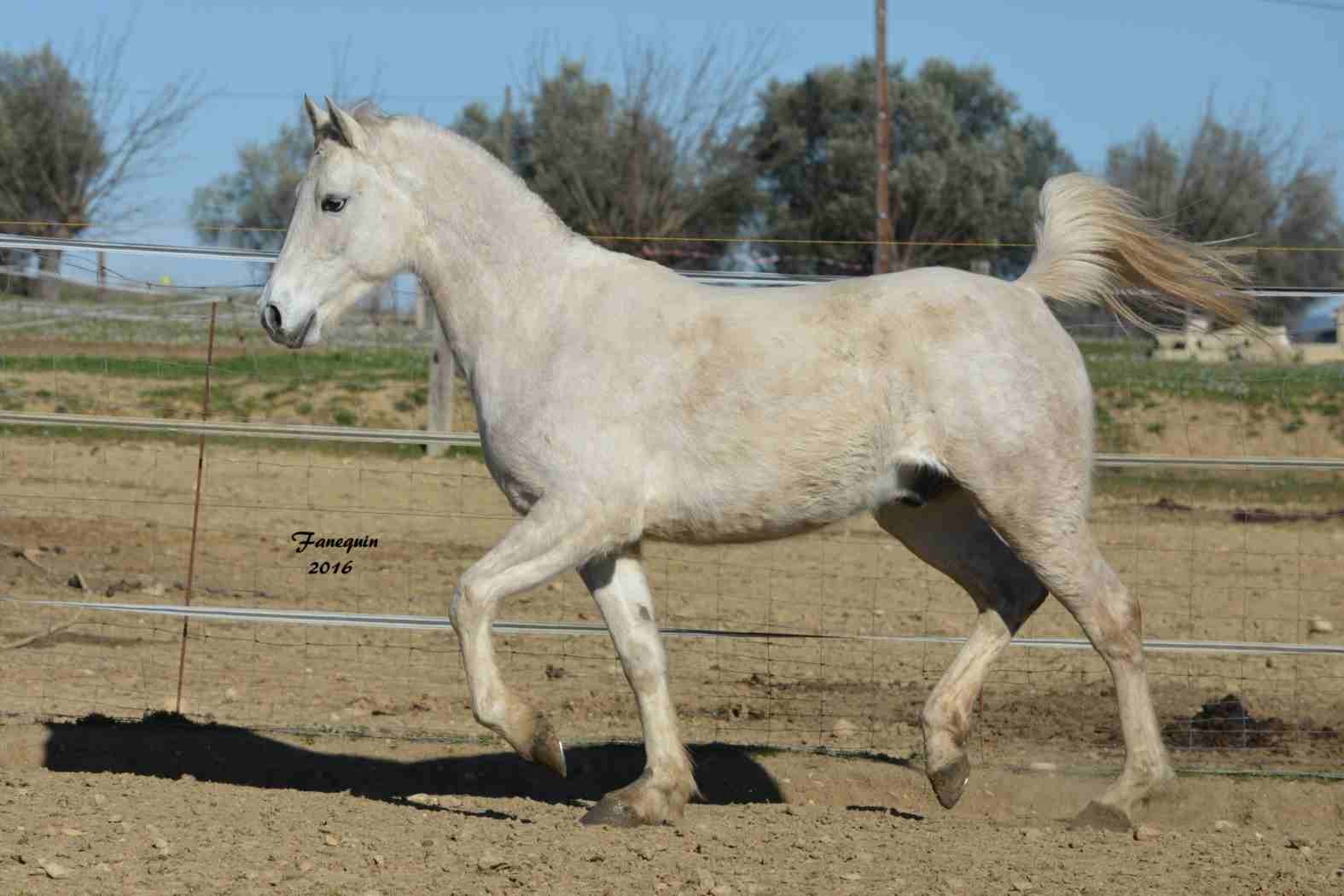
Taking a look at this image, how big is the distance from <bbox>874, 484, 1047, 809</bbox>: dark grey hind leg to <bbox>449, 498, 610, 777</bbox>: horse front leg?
1.09 m

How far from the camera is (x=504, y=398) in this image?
464 cm

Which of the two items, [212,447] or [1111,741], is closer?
[1111,741]

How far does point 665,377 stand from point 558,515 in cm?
53

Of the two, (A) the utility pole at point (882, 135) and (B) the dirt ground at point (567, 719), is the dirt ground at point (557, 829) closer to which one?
(B) the dirt ground at point (567, 719)

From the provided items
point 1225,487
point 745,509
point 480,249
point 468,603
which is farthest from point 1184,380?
point 468,603

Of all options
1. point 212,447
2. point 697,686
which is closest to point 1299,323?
point 212,447

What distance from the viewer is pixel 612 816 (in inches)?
182

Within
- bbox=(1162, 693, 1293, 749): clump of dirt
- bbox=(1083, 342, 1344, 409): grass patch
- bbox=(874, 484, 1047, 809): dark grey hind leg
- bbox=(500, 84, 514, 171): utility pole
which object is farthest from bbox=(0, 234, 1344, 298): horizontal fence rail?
bbox=(500, 84, 514, 171): utility pole

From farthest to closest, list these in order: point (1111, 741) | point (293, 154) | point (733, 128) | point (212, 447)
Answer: point (293, 154) → point (733, 128) → point (212, 447) → point (1111, 741)

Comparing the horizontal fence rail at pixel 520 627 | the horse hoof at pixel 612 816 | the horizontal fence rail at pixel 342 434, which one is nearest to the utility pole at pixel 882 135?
the horizontal fence rail at pixel 342 434

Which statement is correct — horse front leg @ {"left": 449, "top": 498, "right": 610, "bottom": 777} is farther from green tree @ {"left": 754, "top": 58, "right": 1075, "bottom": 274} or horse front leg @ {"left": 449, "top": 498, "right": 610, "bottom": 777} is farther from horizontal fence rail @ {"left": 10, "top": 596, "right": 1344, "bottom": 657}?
green tree @ {"left": 754, "top": 58, "right": 1075, "bottom": 274}

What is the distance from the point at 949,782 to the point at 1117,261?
1818 mm

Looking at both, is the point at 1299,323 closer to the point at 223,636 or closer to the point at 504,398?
the point at 223,636

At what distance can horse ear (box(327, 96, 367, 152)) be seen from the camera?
4.74 meters
